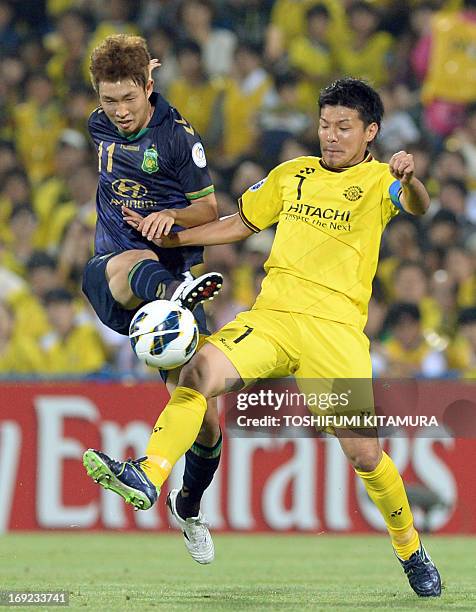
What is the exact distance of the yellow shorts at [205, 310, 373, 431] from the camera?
6.55 metres

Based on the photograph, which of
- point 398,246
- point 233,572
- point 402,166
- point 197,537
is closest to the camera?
point 402,166

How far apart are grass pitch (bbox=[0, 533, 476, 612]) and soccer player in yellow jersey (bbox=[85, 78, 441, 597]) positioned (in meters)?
0.55

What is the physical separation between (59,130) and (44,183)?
2.40 ft

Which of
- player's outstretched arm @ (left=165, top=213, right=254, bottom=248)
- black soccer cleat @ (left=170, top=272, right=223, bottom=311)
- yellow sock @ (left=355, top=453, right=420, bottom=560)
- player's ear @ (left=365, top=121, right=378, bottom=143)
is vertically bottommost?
yellow sock @ (left=355, top=453, right=420, bottom=560)

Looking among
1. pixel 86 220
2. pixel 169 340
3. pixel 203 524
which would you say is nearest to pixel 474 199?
pixel 86 220

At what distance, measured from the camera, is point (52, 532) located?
10539 millimetres

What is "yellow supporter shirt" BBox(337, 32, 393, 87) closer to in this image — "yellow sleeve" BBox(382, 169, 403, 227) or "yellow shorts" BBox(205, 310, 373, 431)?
"yellow sleeve" BBox(382, 169, 403, 227)

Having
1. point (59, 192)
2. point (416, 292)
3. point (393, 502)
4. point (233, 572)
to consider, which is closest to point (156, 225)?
point (393, 502)

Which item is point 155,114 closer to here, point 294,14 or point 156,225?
point 156,225

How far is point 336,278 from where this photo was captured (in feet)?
22.0

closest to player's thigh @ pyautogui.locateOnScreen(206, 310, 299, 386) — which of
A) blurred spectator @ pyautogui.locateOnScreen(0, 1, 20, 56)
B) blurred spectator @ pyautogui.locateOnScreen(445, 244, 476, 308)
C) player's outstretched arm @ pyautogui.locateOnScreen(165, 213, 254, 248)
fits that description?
player's outstretched arm @ pyautogui.locateOnScreen(165, 213, 254, 248)

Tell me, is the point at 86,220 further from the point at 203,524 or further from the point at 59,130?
the point at 203,524

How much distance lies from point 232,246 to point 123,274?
5.69m

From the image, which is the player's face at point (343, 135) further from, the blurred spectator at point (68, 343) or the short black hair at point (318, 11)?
the short black hair at point (318, 11)
